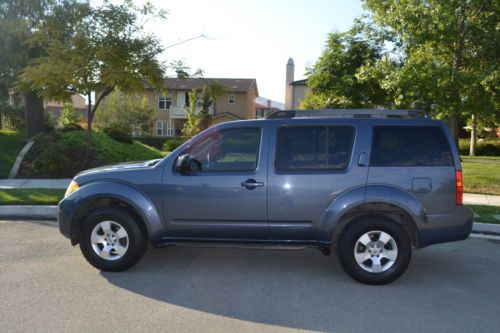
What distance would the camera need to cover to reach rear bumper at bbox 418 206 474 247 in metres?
5.25

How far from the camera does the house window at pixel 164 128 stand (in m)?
52.3

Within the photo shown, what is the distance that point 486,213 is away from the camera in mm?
9234

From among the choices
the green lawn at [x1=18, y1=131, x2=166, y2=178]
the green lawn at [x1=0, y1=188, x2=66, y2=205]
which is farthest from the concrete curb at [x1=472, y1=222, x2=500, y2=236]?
the green lawn at [x1=18, y1=131, x2=166, y2=178]

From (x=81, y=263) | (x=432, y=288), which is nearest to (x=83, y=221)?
(x=81, y=263)

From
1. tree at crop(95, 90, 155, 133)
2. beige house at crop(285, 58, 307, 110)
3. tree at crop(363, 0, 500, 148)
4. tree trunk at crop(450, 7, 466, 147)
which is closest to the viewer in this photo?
tree at crop(363, 0, 500, 148)

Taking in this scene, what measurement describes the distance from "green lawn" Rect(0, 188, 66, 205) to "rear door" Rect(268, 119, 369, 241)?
583 centimetres

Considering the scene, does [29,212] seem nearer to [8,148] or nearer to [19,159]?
[19,159]

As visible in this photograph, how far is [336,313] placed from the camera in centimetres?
445

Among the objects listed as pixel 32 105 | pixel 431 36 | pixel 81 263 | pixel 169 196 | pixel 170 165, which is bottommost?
pixel 81 263

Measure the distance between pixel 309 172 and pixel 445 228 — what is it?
1.63 meters

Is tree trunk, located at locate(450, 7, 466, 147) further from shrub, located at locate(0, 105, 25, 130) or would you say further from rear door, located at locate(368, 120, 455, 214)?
shrub, located at locate(0, 105, 25, 130)

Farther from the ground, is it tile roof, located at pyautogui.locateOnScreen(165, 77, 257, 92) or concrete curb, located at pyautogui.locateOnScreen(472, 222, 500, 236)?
tile roof, located at pyautogui.locateOnScreen(165, 77, 257, 92)

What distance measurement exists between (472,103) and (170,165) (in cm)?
1039

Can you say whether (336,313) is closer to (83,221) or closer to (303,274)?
(303,274)
